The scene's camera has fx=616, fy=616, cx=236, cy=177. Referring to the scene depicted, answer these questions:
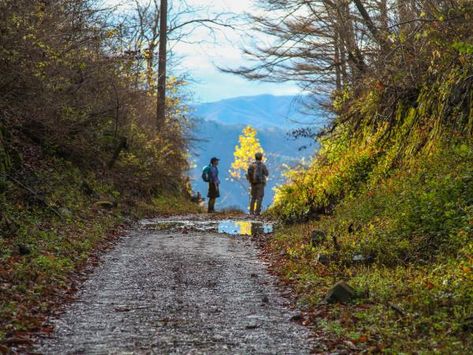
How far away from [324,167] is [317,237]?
7.07m

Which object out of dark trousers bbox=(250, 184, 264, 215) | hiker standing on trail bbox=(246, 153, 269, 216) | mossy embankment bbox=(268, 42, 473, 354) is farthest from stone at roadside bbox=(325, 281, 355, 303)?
dark trousers bbox=(250, 184, 264, 215)

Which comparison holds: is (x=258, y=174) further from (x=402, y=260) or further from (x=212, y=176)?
(x=402, y=260)

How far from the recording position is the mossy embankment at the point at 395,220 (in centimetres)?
673

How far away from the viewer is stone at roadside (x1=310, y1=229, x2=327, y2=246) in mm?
11656

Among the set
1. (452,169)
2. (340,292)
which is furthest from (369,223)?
(340,292)

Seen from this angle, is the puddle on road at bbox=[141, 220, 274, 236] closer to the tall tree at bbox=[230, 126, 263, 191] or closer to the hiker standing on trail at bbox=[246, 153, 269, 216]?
the hiker standing on trail at bbox=[246, 153, 269, 216]

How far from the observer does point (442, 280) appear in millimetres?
7547

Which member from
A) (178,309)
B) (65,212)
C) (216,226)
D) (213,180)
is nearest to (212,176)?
(213,180)

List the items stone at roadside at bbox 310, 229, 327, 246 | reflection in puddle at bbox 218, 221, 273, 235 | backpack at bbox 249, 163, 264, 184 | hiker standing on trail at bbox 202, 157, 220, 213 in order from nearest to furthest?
stone at roadside at bbox 310, 229, 327, 246 → reflection in puddle at bbox 218, 221, 273, 235 → backpack at bbox 249, 163, 264, 184 → hiker standing on trail at bbox 202, 157, 220, 213

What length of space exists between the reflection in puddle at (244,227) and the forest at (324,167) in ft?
2.61

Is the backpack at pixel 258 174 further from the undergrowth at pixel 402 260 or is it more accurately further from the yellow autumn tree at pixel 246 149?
the yellow autumn tree at pixel 246 149

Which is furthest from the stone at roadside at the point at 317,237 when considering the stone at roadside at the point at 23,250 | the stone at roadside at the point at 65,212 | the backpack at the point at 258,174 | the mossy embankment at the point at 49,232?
the backpack at the point at 258,174

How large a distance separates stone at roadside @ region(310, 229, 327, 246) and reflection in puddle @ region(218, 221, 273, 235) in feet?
15.3

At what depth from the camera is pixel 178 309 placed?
7848 millimetres
